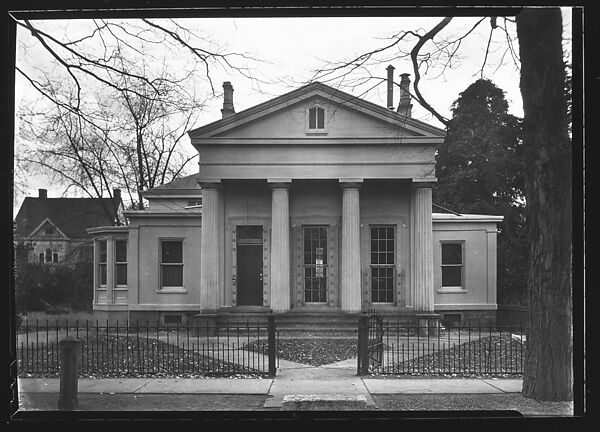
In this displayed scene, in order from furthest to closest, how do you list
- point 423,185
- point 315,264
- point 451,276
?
point 315,264 < point 451,276 < point 423,185

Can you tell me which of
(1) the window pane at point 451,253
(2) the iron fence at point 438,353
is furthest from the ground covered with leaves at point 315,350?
(1) the window pane at point 451,253

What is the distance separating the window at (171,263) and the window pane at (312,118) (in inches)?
143

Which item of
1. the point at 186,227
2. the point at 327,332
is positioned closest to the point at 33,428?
the point at 186,227

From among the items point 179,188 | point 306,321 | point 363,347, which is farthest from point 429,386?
point 179,188

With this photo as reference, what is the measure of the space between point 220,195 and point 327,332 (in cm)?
362

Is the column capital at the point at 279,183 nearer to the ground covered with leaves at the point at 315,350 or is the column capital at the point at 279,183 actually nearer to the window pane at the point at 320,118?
the window pane at the point at 320,118

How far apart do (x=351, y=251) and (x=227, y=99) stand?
462 centimetres

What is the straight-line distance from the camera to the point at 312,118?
29.7 feet

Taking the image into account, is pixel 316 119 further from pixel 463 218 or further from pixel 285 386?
pixel 285 386

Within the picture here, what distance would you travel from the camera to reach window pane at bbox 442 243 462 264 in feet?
31.0

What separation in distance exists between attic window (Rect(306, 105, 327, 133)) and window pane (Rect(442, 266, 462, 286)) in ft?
11.8

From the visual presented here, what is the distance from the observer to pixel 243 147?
9.97 m

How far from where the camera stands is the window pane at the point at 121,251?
990 cm

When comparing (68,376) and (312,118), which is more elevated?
(312,118)
